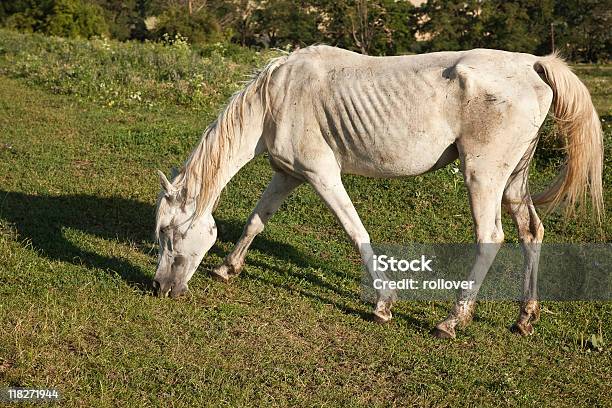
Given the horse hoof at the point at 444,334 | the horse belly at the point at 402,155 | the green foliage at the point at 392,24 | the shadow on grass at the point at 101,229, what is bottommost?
the green foliage at the point at 392,24

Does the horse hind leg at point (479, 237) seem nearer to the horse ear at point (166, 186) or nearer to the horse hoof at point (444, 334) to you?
the horse hoof at point (444, 334)

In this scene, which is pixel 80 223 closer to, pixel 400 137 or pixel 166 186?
pixel 166 186

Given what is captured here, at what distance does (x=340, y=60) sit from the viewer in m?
5.29

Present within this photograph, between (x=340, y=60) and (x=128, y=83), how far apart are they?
9.14 meters

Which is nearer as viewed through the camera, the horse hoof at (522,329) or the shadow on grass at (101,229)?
the horse hoof at (522,329)

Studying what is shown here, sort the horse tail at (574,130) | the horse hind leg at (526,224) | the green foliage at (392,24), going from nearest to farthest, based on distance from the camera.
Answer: the horse tail at (574,130), the horse hind leg at (526,224), the green foliage at (392,24)

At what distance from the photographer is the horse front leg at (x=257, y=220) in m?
5.78

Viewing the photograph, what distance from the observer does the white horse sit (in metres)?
4.77

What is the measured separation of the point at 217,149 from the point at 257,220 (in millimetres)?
806

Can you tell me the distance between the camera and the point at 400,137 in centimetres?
498

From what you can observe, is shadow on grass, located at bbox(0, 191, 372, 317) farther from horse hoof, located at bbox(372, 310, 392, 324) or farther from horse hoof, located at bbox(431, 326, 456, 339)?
horse hoof, located at bbox(431, 326, 456, 339)

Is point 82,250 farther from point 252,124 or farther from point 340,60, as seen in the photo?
point 340,60

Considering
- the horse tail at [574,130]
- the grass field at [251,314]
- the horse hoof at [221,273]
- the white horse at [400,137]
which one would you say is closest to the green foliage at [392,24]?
the grass field at [251,314]

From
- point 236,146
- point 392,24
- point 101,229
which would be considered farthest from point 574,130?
point 392,24
